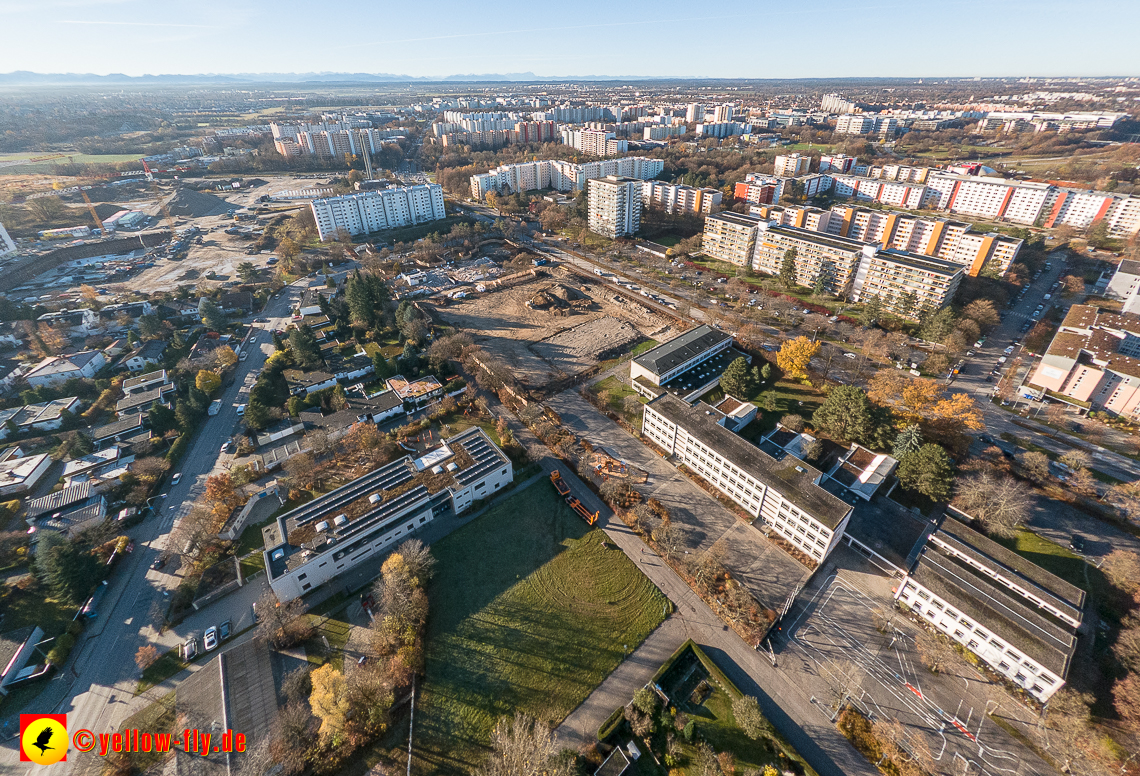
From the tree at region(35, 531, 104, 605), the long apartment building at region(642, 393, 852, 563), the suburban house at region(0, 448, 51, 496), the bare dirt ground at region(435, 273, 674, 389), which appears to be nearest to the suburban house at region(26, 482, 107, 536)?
the suburban house at region(0, 448, 51, 496)

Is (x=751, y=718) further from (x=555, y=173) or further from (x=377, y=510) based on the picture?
(x=555, y=173)

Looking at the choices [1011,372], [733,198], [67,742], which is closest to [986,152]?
[733,198]

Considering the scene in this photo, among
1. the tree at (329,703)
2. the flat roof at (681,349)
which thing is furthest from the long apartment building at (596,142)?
the tree at (329,703)

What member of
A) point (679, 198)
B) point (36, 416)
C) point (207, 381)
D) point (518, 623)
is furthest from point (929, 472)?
point (679, 198)

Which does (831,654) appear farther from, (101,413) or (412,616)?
(101,413)

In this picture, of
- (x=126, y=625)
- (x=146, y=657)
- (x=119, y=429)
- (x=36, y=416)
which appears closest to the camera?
(x=146, y=657)

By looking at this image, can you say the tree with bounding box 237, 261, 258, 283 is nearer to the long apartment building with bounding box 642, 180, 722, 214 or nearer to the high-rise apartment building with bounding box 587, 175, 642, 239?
the high-rise apartment building with bounding box 587, 175, 642, 239
